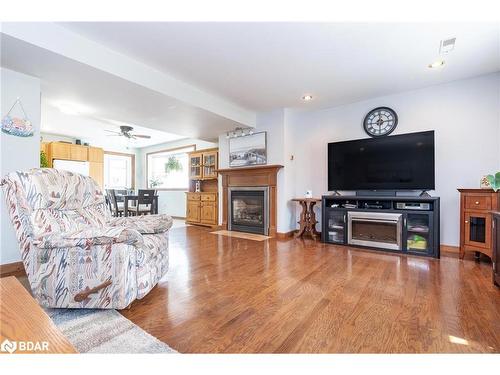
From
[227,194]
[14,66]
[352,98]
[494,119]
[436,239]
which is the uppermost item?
[352,98]

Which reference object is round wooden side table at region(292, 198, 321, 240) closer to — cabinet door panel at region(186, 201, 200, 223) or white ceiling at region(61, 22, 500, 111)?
white ceiling at region(61, 22, 500, 111)

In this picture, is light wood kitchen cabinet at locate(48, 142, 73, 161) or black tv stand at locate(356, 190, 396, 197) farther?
light wood kitchen cabinet at locate(48, 142, 73, 161)

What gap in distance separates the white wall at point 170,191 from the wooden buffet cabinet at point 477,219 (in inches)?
210

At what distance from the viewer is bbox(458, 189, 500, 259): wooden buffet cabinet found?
269 cm

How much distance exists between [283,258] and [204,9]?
2.77 m

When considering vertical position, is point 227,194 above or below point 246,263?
above

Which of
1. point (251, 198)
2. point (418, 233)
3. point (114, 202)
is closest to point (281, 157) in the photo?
point (251, 198)

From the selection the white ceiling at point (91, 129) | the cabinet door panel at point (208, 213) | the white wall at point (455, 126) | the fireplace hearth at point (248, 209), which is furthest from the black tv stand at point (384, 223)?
the white ceiling at point (91, 129)

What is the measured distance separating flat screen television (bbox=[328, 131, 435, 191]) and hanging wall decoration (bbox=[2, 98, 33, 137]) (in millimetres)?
4126

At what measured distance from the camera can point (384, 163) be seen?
11.7 feet

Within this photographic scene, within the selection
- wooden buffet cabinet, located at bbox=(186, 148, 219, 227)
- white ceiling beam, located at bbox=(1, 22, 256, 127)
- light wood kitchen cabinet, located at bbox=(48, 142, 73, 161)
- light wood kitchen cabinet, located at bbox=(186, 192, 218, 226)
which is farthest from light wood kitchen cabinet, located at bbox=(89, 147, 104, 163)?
white ceiling beam, located at bbox=(1, 22, 256, 127)

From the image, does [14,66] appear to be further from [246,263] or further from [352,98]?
[352,98]

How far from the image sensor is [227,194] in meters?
5.23

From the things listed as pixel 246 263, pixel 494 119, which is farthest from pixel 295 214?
pixel 494 119
